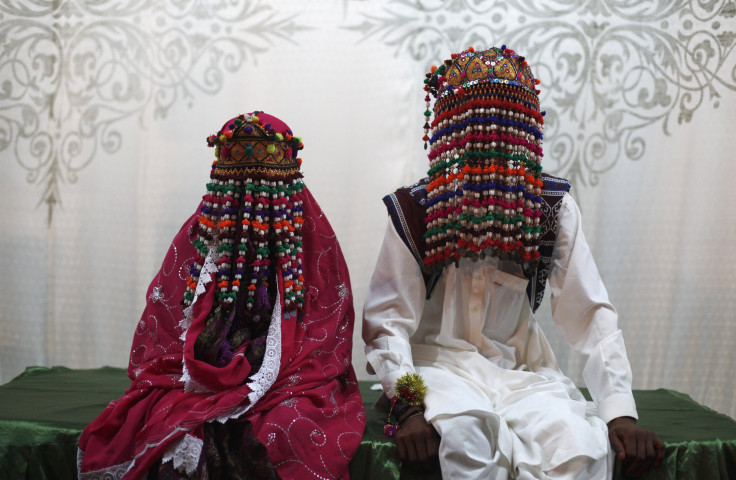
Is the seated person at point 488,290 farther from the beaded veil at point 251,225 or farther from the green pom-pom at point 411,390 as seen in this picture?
the beaded veil at point 251,225

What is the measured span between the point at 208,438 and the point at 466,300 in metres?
1.02

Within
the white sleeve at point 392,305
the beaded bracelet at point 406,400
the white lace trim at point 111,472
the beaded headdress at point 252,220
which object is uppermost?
the beaded headdress at point 252,220

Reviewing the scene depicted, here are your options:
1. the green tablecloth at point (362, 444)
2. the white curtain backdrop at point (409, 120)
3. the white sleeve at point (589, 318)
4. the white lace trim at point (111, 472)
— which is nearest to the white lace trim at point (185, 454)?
the white lace trim at point (111, 472)

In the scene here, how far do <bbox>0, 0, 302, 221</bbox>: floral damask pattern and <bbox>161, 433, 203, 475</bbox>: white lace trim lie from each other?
6.85 feet

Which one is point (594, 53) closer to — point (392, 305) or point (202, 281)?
point (392, 305)

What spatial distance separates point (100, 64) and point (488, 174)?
2279 millimetres

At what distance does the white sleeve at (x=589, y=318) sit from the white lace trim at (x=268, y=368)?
3.19 feet

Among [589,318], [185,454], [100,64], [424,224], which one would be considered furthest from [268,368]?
[100,64]

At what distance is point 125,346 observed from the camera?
350 centimetres

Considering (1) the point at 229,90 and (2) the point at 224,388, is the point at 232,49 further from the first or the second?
(2) the point at 224,388

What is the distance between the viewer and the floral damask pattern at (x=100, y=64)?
3426 mm

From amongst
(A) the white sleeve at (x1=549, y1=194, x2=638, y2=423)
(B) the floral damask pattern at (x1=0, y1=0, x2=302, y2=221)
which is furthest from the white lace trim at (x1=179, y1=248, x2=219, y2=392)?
(B) the floral damask pattern at (x1=0, y1=0, x2=302, y2=221)

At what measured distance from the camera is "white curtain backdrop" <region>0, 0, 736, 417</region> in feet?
11.0

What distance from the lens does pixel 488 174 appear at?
2.26 metres
